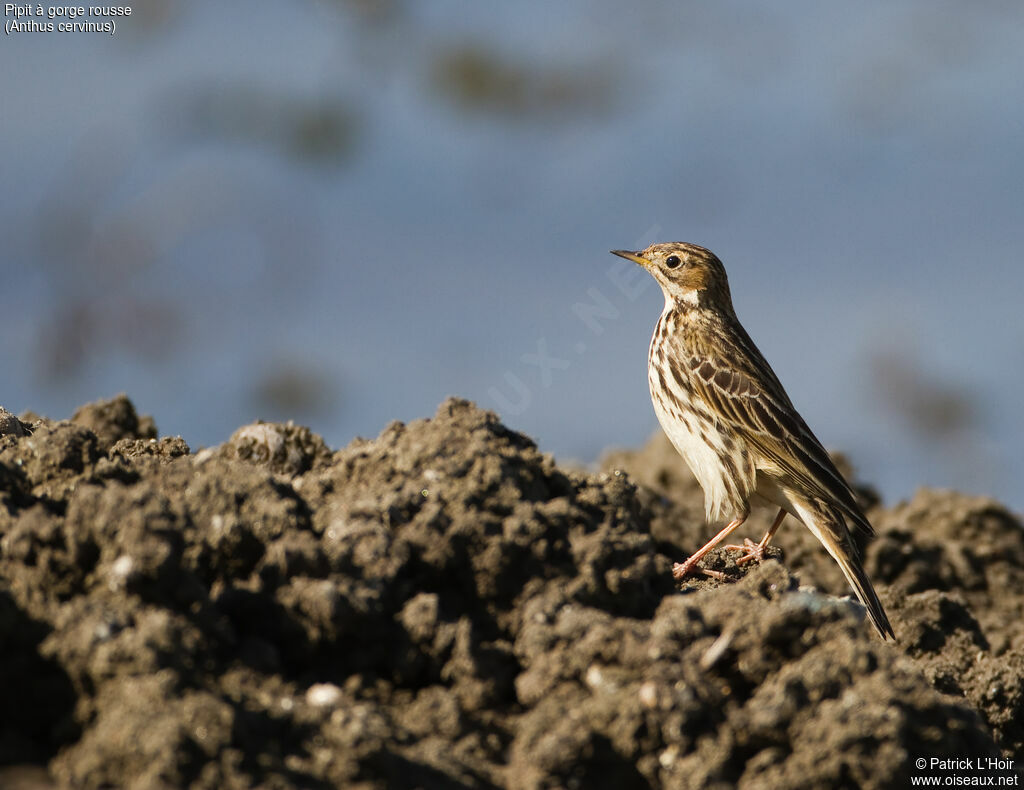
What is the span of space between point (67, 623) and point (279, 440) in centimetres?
263

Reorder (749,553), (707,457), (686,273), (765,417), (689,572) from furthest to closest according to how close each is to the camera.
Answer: (686,273), (765,417), (707,457), (749,553), (689,572)

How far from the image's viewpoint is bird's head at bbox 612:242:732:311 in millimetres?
9008

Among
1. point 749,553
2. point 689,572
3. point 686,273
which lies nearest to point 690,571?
point 689,572

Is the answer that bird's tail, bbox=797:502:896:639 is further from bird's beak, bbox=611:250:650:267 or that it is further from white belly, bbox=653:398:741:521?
bird's beak, bbox=611:250:650:267

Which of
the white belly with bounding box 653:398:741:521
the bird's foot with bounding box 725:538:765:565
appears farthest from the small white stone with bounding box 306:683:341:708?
the white belly with bounding box 653:398:741:521

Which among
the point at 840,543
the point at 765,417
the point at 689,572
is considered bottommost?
the point at 689,572

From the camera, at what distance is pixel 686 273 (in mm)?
9016

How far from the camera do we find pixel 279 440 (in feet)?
19.5

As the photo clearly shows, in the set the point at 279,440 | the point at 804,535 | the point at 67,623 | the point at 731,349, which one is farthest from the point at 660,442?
the point at 67,623

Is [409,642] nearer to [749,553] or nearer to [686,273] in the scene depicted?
[749,553]

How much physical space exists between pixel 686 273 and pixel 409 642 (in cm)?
574

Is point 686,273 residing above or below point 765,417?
above

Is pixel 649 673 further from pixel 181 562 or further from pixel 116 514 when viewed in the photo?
pixel 116 514

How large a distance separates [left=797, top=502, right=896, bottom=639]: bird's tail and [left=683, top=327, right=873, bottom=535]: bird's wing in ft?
0.32
